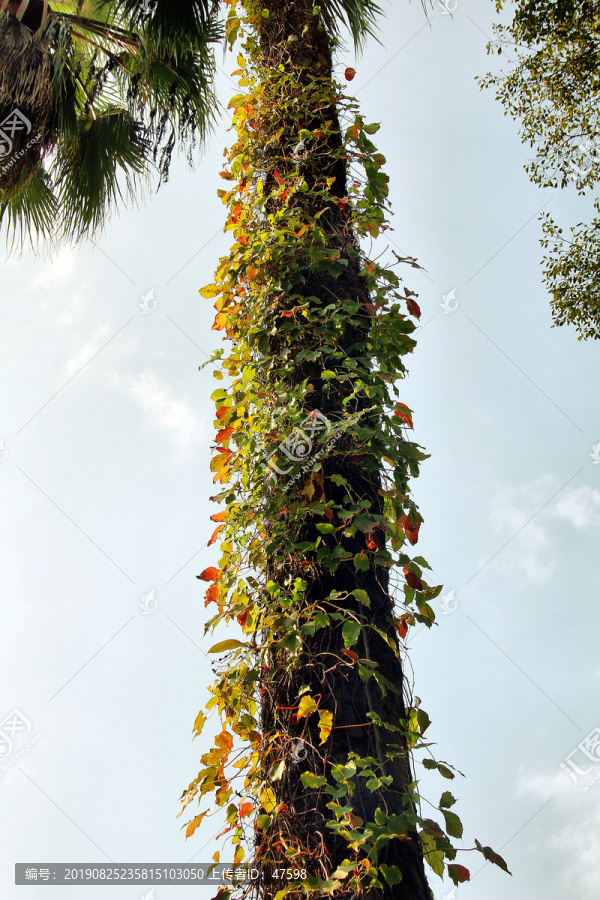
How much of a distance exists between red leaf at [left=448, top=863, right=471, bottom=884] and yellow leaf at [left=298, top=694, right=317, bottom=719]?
1.47 ft

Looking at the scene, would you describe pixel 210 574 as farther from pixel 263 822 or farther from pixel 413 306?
pixel 413 306

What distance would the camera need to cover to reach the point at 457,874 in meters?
1.37

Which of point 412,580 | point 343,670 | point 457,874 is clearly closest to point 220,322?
point 412,580

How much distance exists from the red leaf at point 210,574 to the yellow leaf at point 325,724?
0.59 m

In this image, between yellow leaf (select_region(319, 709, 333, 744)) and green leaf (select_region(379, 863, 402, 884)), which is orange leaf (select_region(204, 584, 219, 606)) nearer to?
yellow leaf (select_region(319, 709, 333, 744))

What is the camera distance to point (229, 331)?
217 cm

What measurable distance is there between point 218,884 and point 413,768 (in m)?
0.54

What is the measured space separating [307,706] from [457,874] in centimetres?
49

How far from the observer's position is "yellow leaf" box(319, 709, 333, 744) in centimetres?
142

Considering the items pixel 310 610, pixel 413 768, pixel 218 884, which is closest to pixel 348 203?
pixel 310 610

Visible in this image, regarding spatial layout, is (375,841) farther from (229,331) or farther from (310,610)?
(229,331)

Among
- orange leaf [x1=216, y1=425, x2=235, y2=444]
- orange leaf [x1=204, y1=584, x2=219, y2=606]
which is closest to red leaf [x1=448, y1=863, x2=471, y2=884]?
orange leaf [x1=204, y1=584, x2=219, y2=606]

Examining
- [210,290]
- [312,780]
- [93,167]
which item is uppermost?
[93,167]

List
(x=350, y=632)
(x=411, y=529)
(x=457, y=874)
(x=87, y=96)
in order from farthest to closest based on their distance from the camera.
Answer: (x=87, y=96) < (x=411, y=529) < (x=350, y=632) < (x=457, y=874)
